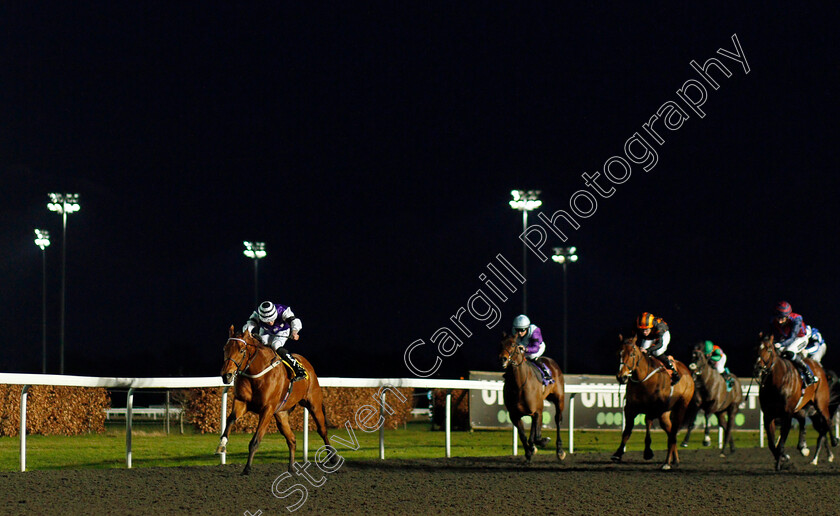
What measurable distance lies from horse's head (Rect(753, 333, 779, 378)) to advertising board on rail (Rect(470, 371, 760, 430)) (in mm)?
7822

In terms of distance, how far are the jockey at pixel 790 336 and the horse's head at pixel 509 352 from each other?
10.6 feet

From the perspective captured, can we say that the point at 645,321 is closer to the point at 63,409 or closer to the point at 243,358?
the point at 243,358

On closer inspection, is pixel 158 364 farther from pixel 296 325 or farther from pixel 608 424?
pixel 296 325

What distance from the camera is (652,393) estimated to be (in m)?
11.2

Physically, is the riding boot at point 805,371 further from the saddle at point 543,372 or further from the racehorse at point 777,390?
the saddle at point 543,372

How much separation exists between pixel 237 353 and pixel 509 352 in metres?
3.35

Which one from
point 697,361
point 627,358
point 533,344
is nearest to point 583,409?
point 697,361

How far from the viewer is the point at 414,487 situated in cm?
809

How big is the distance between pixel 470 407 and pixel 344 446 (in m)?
6.13

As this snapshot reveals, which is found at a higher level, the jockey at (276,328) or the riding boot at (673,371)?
the jockey at (276,328)

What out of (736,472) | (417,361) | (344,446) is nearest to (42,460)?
(344,446)

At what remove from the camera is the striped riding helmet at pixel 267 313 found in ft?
30.5

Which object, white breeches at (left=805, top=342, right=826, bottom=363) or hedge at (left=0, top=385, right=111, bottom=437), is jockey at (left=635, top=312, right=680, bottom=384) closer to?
white breeches at (left=805, top=342, right=826, bottom=363)

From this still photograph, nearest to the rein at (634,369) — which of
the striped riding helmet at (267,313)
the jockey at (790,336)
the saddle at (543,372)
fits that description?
the saddle at (543,372)
